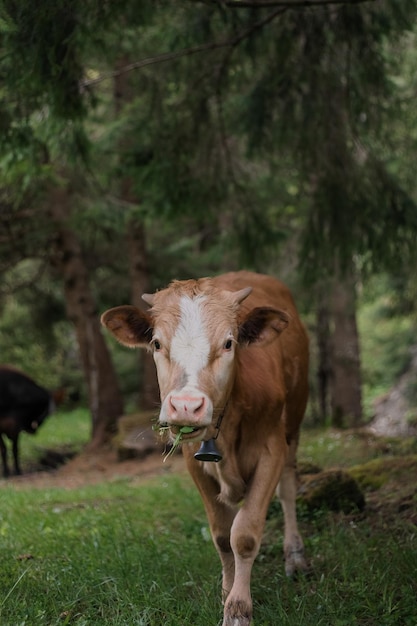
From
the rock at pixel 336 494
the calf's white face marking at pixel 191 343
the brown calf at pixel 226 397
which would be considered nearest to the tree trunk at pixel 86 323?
the rock at pixel 336 494

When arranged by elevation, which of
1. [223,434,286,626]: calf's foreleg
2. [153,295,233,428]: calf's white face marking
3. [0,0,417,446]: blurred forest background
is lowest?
[223,434,286,626]: calf's foreleg

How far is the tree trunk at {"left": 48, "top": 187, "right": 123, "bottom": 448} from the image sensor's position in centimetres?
1568

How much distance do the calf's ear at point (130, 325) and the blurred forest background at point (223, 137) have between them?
80.3 inches

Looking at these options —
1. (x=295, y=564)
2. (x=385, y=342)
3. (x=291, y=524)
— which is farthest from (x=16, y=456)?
(x=385, y=342)

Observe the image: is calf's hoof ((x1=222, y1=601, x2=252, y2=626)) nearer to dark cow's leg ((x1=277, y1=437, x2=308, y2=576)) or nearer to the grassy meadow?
the grassy meadow

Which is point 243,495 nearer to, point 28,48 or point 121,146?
point 28,48

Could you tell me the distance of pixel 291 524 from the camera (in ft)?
18.6

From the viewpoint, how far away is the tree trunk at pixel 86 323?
15.7 m

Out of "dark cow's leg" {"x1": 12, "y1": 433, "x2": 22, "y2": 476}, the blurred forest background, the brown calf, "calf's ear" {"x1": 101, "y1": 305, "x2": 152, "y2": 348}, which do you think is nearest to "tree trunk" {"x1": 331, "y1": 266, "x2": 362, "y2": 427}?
the blurred forest background

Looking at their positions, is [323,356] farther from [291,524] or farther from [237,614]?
Answer: [237,614]

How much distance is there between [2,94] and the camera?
253 inches

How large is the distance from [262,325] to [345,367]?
10.9 metres

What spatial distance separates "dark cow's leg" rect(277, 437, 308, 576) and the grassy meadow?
0.37 ft

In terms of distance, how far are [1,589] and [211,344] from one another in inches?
85.9
